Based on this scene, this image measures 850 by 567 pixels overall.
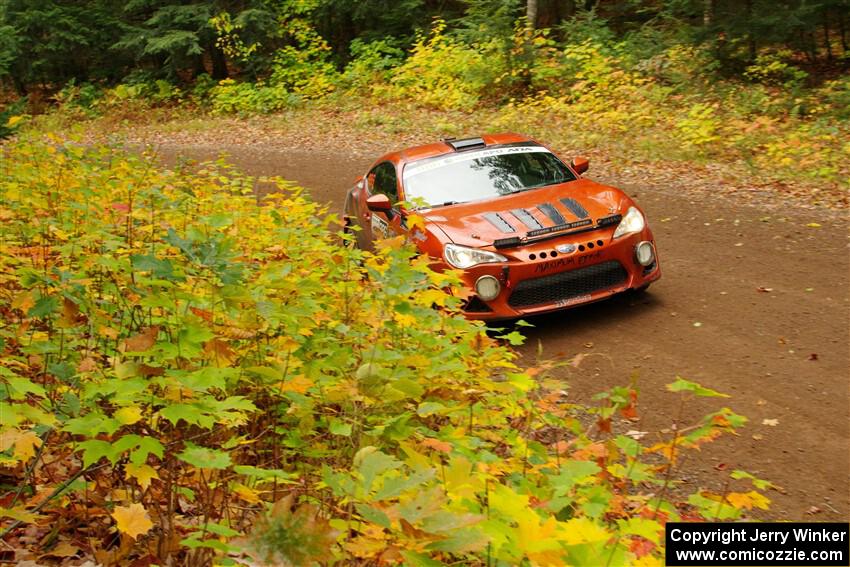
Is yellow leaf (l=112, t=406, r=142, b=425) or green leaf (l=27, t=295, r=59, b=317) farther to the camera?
green leaf (l=27, t=295, r=59, b=317)

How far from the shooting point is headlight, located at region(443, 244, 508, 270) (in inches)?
289

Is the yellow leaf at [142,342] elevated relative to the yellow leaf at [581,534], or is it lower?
elevated

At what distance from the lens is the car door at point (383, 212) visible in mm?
8516

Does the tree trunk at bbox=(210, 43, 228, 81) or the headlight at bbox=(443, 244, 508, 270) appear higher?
the headlight at bbox=(443, 244, 508, 270)

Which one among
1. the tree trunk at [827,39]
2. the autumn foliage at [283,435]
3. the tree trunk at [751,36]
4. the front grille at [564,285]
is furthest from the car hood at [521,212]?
the tree trunk at [827,39]

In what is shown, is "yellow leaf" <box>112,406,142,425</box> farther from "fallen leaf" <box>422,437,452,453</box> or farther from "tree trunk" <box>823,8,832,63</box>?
"tree trunk" <box>823,8,832,63</box>

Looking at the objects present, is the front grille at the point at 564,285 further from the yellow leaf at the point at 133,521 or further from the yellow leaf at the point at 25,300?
the yellow leaf at the point at 133,521

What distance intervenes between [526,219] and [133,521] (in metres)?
5.48

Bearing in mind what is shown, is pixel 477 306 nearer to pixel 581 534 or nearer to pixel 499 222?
pixel 499 222

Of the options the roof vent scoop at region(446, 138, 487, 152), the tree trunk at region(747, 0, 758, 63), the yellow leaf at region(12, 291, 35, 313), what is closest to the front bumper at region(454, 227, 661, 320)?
the roof vent scoop at region(446, 138, 487, 152)

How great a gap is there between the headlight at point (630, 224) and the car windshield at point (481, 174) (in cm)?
101

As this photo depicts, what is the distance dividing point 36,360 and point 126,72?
2784 centimetres

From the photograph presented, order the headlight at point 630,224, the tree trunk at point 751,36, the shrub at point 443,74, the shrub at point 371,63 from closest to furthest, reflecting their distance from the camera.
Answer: the headlight at point 630,224 < the tree trunk at point 751,36 < the shrub at point 443,74 < the shrub at point 371,63

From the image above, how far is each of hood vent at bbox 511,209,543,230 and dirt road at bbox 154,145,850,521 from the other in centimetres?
102
